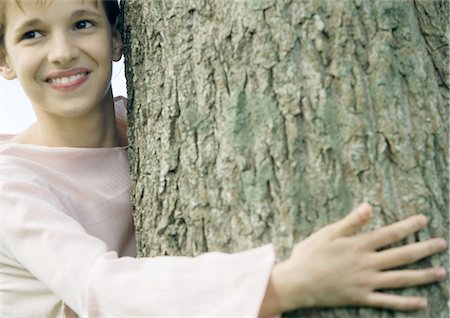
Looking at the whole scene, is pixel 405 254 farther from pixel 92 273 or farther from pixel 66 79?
pixel 66 79

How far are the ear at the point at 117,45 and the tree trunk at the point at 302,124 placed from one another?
19.1 inches

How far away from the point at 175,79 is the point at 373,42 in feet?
1.84

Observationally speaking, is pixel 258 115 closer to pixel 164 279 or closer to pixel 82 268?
pixel 164 279

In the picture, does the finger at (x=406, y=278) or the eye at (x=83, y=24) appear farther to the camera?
the eye at (x=83, y=24)

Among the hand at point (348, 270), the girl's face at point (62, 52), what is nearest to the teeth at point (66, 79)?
the girl's face at point (62, 52)

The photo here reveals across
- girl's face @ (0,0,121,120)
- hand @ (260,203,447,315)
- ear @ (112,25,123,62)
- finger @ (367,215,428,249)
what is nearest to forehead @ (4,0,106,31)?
girl's face @ (0,0,121,120)

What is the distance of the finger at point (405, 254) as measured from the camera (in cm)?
165

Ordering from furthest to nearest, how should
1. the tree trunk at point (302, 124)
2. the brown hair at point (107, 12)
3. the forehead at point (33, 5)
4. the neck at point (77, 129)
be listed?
the neck at point (77, 129) → the brown hair at point (107, 12) → the forehead at point (33, 5) → the tree trunk at point (302, 124)

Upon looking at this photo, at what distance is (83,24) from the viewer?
7.54 ft

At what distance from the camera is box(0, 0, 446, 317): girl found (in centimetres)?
165

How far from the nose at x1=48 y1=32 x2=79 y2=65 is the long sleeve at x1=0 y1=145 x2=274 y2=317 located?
0.38 meters

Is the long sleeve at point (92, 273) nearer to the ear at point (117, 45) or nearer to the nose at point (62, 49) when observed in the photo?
the nose at point (62, 49)

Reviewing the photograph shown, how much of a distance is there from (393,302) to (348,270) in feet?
0.44

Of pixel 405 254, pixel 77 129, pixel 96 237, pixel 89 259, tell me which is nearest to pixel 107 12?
pixel 77 129
